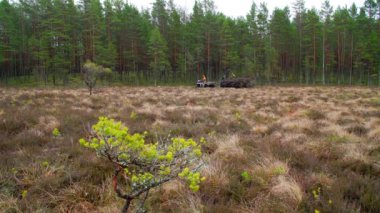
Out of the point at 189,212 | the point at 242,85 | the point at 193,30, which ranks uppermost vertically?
the point at 193,30

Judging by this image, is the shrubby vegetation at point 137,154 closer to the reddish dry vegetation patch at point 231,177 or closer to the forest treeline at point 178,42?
the reddish dry vegetation patch at point 231,177

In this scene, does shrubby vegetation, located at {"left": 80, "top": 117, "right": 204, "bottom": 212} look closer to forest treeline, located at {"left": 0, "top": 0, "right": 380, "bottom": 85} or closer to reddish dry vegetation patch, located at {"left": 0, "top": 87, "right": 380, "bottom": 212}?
reddish dry vegetation patch, located at {"left": 0, "top": 87, "right": 380, "bottom": 212}

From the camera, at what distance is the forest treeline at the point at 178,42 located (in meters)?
37.8

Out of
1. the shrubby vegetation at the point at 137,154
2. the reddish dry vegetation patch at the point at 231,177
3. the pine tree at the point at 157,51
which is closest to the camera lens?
the shrubby vegetation at the point at 137,154

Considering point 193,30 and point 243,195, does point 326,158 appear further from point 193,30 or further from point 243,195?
point 193,30

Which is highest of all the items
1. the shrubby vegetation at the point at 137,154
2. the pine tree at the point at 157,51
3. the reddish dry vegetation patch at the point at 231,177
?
the pine tree at the point at 157,51

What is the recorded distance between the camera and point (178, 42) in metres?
44.3

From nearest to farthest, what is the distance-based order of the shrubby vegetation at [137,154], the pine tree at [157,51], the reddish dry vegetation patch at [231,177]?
the shrubby vegetation at [137,154]
the reddish dry vegetation patch at [231,177]
the pine tree at [157,51]

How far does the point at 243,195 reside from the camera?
2.88 meters

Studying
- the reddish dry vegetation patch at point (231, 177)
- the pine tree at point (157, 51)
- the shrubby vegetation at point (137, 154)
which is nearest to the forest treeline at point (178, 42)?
the pine tree at point (157, 51)

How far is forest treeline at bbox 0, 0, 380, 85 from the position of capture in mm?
37844

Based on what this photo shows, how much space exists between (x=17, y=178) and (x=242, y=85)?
90.0ft

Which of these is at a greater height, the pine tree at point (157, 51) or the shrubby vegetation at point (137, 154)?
the pine tree at point (157, 51)

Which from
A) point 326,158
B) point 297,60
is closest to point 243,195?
point 326,158
